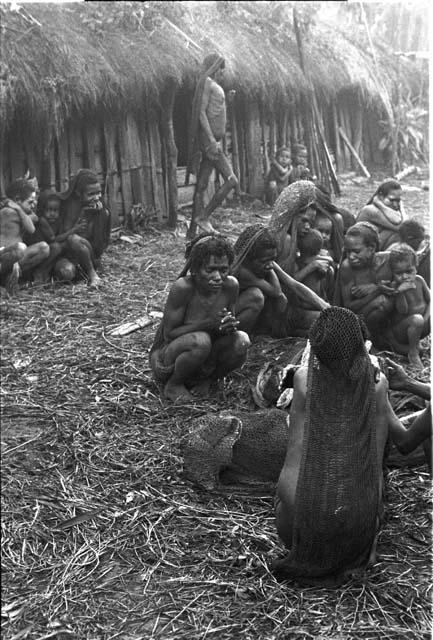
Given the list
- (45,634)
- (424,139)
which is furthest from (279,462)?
(424,139)

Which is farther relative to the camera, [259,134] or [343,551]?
[259,134]

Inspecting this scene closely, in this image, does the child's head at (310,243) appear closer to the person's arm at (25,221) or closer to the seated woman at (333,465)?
the person's arm at (25,221)

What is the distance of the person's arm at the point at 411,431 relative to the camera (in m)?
3.61

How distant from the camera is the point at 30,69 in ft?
26.5

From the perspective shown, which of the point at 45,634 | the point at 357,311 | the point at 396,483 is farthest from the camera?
the point at 357,311

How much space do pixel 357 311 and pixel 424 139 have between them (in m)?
14.3

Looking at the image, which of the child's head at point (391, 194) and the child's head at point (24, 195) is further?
the child's head at point (391, 194)

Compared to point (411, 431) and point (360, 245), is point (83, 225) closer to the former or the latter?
point (360, 245)

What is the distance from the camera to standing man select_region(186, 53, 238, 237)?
384 inches

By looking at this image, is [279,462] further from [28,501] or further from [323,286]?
[323,286]

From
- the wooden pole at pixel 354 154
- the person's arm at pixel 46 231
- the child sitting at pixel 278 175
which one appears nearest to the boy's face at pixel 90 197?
the person's arm at pixel 46 231

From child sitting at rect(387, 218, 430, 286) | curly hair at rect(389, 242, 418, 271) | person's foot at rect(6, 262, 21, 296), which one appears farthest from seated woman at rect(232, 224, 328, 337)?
A: person's foot at rect(6, 262, 21, 296)

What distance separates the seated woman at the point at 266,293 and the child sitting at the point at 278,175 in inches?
267

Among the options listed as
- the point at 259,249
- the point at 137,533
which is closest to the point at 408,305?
the point at 259,249
